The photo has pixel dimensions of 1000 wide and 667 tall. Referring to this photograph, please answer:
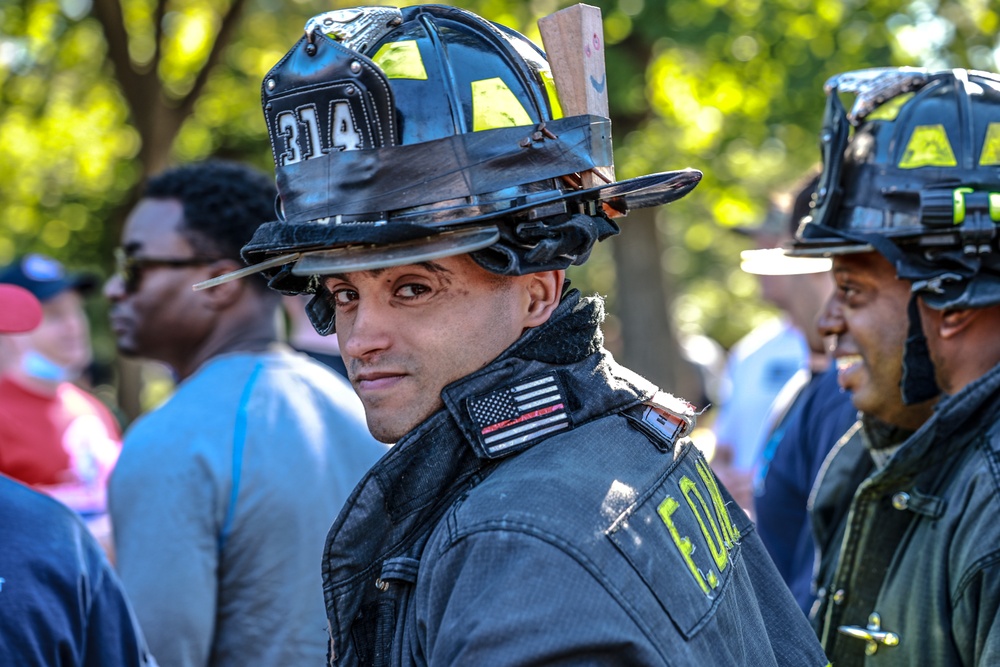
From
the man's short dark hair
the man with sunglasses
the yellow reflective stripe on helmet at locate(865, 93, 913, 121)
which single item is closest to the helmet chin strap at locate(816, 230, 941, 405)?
the yellow reflective stripe on helmet at locate(865, 93, 913, 121)

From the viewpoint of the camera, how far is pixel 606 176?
239 centimetres

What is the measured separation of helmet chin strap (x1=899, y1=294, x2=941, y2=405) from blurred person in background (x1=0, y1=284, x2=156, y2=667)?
7.30ft

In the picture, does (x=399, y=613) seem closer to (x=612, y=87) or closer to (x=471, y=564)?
(x=471, y=564)

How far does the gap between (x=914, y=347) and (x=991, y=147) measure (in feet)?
2.06

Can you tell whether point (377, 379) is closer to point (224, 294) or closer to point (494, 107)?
point (494, 107)

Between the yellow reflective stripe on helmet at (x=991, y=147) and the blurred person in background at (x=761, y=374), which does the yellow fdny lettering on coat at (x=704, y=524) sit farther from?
the blurred person in background at (x=761, y=374)

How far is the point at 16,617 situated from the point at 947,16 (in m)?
8.82

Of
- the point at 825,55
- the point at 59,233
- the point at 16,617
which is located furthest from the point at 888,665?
the point at 59,233

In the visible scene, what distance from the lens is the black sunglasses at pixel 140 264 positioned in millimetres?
4062

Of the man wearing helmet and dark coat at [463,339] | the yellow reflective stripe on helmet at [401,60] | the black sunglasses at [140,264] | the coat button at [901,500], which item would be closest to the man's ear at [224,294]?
the black sunglasses at [140,264]

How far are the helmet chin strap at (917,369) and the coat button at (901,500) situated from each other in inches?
11.5

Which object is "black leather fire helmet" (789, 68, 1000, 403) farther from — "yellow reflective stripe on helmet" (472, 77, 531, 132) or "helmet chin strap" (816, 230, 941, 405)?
"yellow reflective stripe on helmet" (472, 77, 531, 132)

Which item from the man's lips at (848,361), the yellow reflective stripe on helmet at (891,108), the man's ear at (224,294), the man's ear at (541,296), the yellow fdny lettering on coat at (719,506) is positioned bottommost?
the man's lips at (848,361)

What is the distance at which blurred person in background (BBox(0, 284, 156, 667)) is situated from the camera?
240 centimetres
